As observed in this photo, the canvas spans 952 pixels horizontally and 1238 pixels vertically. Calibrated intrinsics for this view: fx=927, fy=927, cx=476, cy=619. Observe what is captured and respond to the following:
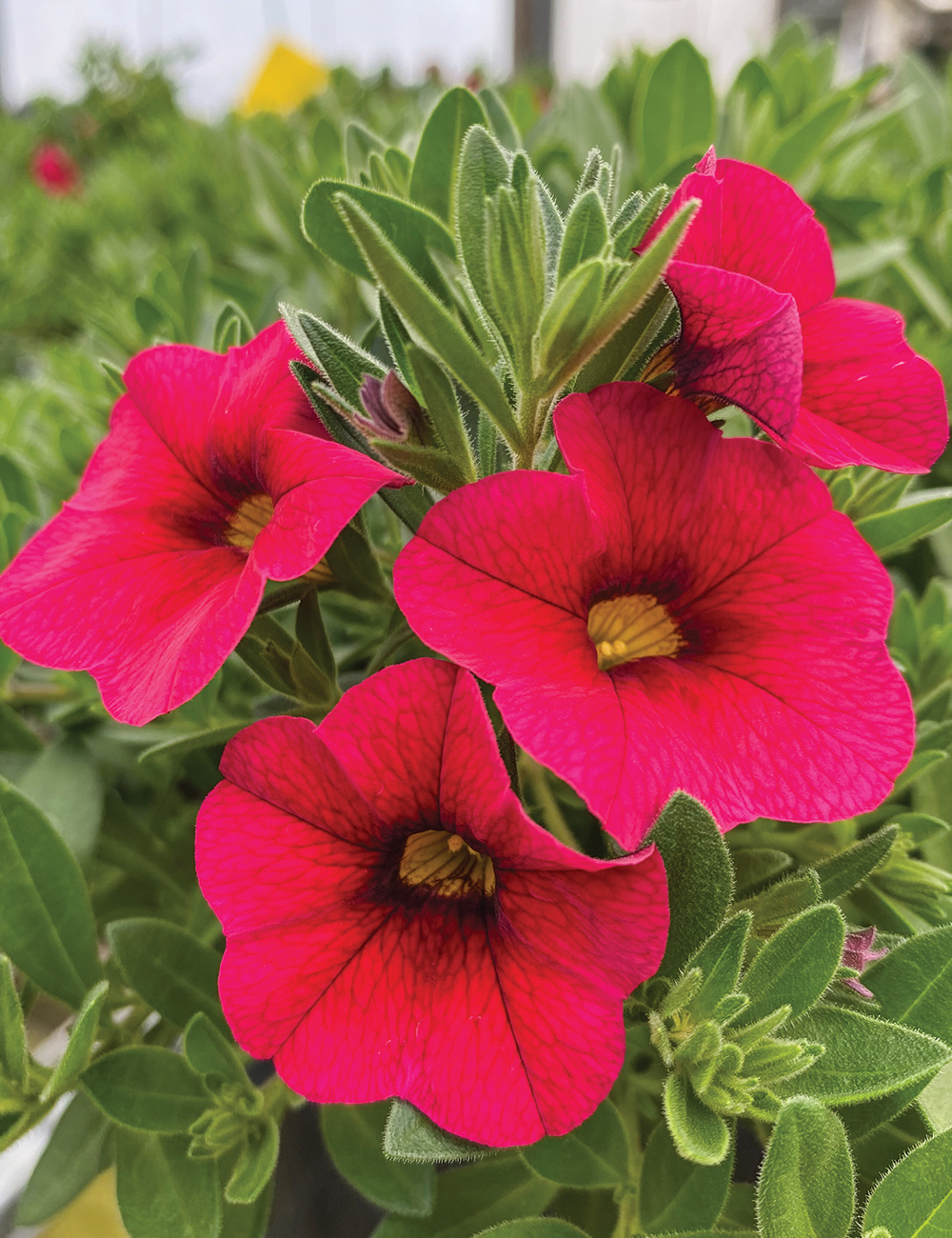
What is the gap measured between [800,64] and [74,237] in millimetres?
1650

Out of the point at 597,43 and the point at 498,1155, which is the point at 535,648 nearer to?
the point at 498,1155

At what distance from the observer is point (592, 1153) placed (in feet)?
1.47

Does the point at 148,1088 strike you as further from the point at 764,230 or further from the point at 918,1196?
the point at 764,230

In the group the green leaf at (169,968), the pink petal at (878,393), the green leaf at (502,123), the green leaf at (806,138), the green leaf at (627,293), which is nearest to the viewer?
the green leaf at (627,293)

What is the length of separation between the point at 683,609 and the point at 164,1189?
0.41 metres

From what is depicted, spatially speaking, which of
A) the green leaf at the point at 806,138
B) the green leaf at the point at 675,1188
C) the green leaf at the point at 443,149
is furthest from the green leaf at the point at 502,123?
the green leaf at the point at 675,1188

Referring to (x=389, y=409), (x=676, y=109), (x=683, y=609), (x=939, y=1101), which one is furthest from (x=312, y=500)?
(x=676, y=109)

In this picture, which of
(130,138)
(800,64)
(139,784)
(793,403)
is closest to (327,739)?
(793,403)

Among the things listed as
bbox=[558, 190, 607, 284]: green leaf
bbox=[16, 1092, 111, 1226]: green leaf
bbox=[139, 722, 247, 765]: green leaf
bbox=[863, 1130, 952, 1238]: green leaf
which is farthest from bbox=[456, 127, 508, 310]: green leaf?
bbox=[16, 1092, 111, 1226]: green leaf

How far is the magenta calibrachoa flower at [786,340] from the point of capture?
1.13 ft

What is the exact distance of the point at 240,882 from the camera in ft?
1.18

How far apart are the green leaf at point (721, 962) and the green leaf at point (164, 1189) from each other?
277mm

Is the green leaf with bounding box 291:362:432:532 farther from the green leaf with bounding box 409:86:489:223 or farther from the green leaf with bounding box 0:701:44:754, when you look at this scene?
the green leaf with bounding box 0:701:44:754

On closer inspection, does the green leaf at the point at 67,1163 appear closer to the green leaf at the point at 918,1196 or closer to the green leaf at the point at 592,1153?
the green leaf at the point at 592,1153
